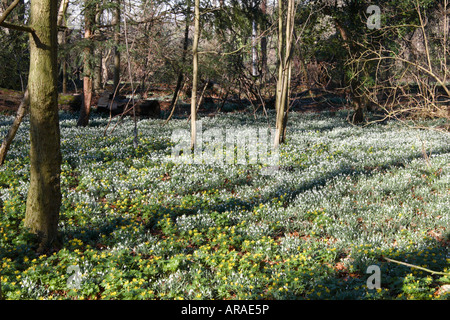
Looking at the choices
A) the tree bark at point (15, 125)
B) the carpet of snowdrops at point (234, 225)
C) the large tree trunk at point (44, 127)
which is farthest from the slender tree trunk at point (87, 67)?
the large tree trunk at point (44, 127)

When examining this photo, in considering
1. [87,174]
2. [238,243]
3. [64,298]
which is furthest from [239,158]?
[64,298]

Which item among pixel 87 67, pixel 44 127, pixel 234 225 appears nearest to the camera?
pixel 44 127

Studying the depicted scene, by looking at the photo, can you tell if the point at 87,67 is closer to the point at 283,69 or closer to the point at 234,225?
the point at 283,69

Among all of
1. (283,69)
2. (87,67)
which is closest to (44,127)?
(283,69)

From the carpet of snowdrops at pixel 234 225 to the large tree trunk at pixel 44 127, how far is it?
361mm

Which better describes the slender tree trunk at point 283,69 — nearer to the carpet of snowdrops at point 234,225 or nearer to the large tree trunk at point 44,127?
the carpet of snowdrops at point 234,225

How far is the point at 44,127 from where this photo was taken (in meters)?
5.14

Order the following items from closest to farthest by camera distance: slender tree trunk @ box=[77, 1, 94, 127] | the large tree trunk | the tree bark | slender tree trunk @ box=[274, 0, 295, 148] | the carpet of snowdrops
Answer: the carpet of snowdrops
the large tree trunk
the tree bark
slender tree trunk @ box=[274, 0, 295, 148]
slender tree trunk @ box=[77, 1, 94, 127]

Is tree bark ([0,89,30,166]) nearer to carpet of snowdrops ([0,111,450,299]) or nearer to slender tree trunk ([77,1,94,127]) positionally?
carpet of snowdrops ([0,111,450,299])

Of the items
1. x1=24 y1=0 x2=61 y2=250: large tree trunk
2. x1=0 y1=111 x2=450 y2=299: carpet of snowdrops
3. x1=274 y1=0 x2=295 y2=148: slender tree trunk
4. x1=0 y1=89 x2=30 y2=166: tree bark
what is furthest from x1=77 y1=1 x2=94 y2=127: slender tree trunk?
x1=24 y1=0 x2=61 y2=250: large tree trunk

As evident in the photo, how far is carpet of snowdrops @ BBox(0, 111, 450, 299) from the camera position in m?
4.44

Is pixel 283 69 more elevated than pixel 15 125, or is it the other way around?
pixel 283 69

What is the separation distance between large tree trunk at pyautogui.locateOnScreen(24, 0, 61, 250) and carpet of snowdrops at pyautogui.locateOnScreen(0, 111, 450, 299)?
1.18 feet

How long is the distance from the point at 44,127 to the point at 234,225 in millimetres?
3501
